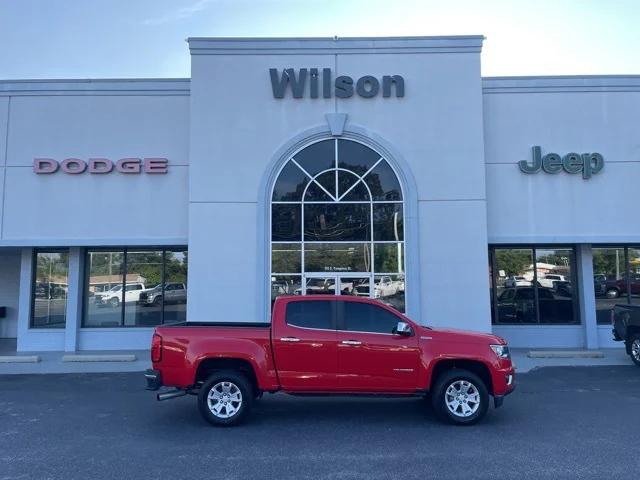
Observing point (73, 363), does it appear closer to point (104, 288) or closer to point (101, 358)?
point (101, 358)

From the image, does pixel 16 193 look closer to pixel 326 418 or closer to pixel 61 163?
pixel 61 163

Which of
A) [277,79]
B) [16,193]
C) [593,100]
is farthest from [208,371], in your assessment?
[593,100]

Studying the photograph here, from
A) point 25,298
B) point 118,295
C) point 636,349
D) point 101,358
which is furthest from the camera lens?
point 118,295

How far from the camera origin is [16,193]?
1480 centimetres

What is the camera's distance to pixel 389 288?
548 inches

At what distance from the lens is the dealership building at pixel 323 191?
45.5 feet

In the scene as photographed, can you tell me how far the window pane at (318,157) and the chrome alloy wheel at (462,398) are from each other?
8054mm

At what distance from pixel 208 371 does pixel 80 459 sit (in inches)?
82.1

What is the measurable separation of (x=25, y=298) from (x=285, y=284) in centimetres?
787

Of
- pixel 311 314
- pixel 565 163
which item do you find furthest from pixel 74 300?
pixel 565 163

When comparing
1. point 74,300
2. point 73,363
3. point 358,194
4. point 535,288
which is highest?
point 358,194

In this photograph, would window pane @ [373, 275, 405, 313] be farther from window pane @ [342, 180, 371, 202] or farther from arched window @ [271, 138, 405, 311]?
window pane @ [342, 180, 371, 202]

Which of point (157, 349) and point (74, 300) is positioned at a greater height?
point (74, 300)

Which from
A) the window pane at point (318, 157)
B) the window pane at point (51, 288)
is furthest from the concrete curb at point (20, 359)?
the window pane at point (318, 157)
